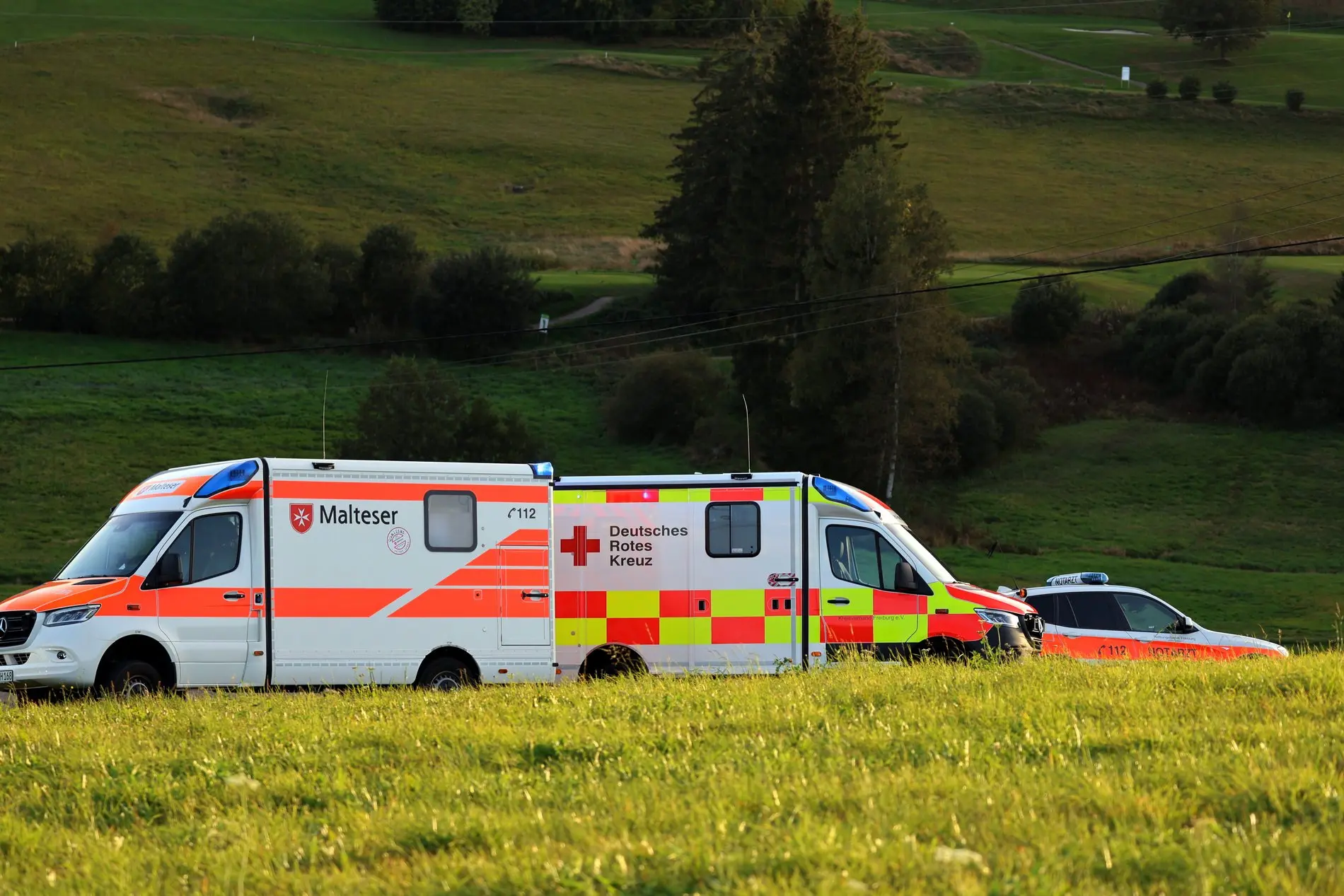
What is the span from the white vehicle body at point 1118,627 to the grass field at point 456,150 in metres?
63.4

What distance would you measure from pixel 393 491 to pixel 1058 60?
127 meters

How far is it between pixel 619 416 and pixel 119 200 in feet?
147

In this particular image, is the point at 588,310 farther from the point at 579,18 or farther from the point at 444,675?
the point at 579,18

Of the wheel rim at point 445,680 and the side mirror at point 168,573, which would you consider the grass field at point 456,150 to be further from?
the wheel rim at point 445,680

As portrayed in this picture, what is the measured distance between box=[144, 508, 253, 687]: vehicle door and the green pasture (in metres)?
24.6

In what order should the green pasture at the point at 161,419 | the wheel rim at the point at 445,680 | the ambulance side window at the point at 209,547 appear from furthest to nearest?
1. the green pasture at the point at 161,419
2. the wheel rim at the point at 445,680
3. the ambulance side window at the point at 209,547

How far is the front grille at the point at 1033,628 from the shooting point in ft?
53.4

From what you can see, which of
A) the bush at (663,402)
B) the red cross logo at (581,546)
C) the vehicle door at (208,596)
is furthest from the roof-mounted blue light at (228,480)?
the bush at (663,402)

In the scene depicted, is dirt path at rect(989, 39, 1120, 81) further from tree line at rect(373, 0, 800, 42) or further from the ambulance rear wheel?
the ambulance rear wheel

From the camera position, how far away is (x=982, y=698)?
362 inches

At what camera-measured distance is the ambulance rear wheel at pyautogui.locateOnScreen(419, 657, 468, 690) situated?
15.8 metres

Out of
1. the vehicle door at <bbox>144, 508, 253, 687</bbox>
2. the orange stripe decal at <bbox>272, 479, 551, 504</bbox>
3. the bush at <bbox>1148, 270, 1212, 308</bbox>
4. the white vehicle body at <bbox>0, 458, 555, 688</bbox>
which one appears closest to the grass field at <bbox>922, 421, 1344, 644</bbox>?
the bush at <bbox>1148, 270, 1212, 308</bbox>

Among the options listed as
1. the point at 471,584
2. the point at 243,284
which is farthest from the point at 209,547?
the point at 243,284

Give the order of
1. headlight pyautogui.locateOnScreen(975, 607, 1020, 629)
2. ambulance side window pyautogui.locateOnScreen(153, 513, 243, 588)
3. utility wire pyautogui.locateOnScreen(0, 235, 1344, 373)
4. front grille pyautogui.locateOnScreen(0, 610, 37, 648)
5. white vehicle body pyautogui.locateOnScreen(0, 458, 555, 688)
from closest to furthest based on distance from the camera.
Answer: front grille pyautogui.locateOnScreen(0, 610, 37, 648) < white vehicle body pyautogui.locateOnScreen(0, 458, 555, 688) < ambulance side window pyautogui.locateOnScreen(153, 513, 243, 588) < headlight pyautogui.locateOnScreen(975, 607, 1020, 629) < utility wire pyautogui.locateOnScreen(0, 235, 1344, 373)
